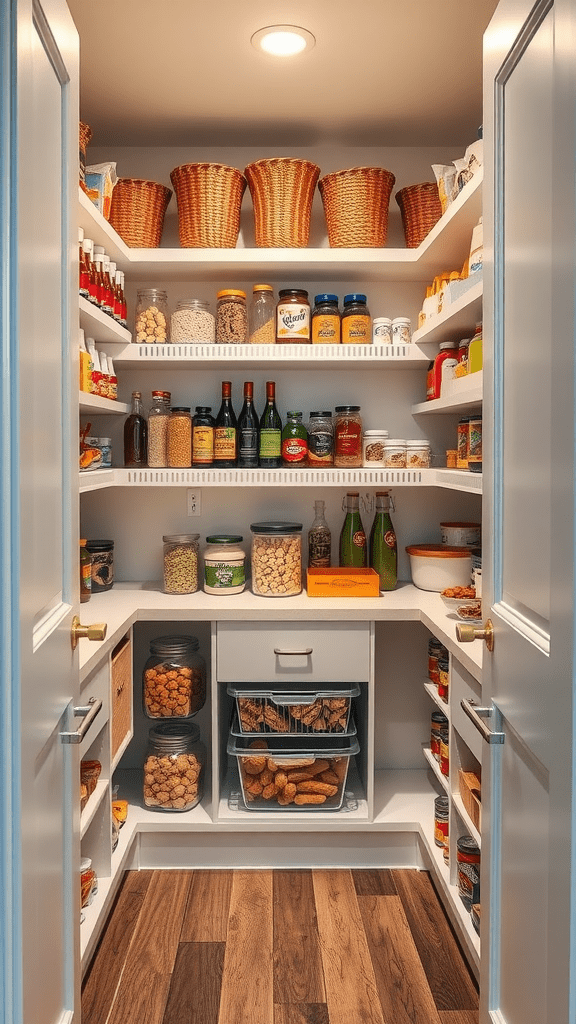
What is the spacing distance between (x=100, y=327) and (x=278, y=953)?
1788mm

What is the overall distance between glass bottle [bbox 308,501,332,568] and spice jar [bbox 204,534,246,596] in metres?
0.27

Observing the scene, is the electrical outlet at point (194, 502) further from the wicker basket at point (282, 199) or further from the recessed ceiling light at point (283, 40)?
the recessed ceiling light at point (283, 40)

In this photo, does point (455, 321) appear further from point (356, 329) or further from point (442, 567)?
point (442, 567)

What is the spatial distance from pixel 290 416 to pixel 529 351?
5.35 feet

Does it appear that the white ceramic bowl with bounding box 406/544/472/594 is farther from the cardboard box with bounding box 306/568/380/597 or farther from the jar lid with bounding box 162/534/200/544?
the jar lid with bounding box 162/534/200/544

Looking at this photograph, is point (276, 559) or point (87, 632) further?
point (276, 559)

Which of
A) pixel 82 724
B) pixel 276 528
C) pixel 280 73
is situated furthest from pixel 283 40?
pixel 82 724

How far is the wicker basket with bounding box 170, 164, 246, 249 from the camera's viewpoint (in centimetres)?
259

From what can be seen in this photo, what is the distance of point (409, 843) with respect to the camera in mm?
2639

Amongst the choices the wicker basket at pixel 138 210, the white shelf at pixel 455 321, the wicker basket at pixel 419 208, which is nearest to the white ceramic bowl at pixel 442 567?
the white shelf at pixel 455 321

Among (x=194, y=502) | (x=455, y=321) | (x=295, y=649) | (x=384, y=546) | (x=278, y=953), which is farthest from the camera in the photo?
(x=194, y=502)

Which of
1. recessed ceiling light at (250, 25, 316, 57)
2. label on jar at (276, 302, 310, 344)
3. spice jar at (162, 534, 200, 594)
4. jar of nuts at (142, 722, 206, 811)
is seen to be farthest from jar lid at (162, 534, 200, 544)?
recessed ceiling light at (250, 25, 316, 57)

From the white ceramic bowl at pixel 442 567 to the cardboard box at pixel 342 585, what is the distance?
0.17 meters

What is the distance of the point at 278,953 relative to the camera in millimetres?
2139
